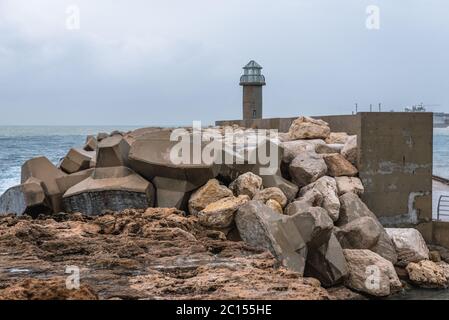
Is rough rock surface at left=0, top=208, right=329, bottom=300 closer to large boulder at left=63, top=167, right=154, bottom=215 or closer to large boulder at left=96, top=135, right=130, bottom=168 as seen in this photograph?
large boulder at left=63, top=167, right=154, bottom=215

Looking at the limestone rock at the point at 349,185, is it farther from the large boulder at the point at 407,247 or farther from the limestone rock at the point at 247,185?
the limestone rock at the point at 247,185

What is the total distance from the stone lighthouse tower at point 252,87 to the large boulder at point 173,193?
16.5m

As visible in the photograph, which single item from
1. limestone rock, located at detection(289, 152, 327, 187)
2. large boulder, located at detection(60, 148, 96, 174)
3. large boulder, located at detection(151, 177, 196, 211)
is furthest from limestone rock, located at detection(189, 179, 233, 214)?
large boulder, located at detection(60, 148, 96, 174)

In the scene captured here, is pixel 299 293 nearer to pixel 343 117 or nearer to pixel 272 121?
pixel 343 117

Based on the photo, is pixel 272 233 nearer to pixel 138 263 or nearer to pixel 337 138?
pixel 138 263

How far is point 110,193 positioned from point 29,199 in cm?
123

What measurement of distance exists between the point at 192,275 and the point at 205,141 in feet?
13.9

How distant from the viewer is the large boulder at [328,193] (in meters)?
7.50

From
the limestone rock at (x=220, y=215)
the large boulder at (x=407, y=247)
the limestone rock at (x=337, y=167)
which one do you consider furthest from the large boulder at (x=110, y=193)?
the large boulder at (x=407, y=247)

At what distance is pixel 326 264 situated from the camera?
6133 mm

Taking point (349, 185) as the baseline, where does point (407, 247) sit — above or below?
below

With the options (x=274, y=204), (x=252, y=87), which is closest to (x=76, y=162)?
(x=274, y=204)

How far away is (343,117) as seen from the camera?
36.9 feet

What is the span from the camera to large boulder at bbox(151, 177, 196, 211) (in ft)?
22.3
